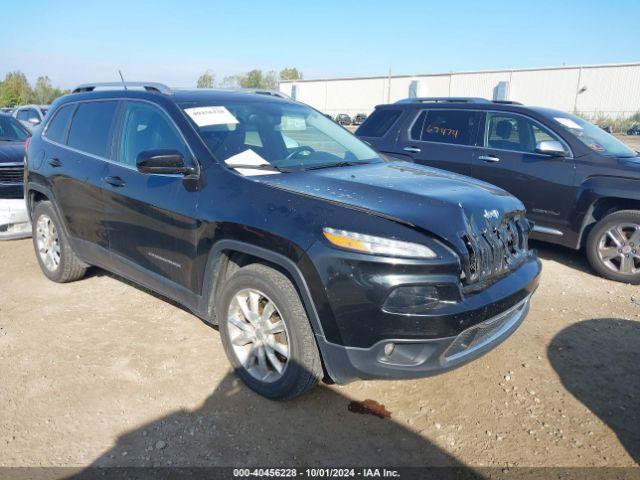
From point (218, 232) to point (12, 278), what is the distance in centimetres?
337

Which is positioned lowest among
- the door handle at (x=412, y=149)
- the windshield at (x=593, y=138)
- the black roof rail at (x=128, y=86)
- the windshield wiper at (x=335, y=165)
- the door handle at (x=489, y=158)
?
the door handle at (x=489, y=158)

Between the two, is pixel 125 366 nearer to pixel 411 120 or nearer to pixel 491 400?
pixel 491 400

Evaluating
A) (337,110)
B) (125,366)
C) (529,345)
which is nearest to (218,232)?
(125,366)

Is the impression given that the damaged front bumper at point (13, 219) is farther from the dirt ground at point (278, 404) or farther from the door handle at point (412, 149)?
the door handle at point (412, 149)

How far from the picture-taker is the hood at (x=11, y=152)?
261 inches

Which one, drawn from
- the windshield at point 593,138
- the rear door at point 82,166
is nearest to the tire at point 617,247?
the windshield at point 593,138

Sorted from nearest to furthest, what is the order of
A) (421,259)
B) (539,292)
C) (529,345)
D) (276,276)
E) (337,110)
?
(421,259)
(276,276)
(529,345)
(539,292)
(337,110)

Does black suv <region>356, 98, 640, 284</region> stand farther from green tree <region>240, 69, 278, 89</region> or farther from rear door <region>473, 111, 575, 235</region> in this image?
green tree <region>240, 69, 278, 89</region>

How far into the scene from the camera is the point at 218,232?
308cm

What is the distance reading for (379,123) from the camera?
282 inches

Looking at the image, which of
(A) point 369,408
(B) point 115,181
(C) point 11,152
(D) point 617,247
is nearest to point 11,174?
(C) point 11,152

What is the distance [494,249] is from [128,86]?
3.16 m

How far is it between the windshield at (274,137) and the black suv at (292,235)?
0.05 ft

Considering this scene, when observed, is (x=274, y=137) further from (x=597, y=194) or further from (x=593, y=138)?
(x=593, y=138)
